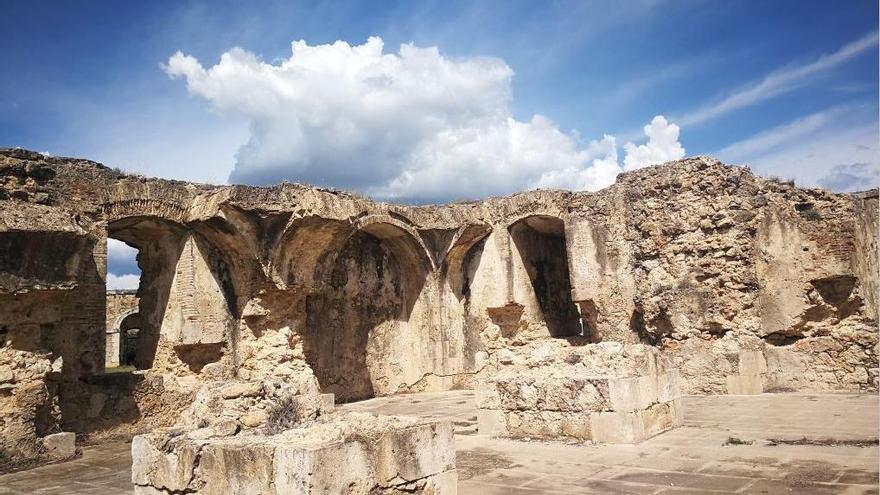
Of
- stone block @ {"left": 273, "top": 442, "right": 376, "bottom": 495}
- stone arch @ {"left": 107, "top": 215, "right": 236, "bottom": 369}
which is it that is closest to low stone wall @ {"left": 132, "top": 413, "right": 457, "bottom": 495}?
stone block @ {"left": 273, "top": 442, "right": 376, "bottom": 495}

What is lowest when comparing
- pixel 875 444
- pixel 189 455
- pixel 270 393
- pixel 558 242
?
pixel 875 444

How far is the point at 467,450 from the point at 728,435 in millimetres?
2896

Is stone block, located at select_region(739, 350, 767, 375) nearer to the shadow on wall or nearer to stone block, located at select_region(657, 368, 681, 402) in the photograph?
stone block, located at select_region(657, 368, 681, 402)

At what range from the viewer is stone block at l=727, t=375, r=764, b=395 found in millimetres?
11297

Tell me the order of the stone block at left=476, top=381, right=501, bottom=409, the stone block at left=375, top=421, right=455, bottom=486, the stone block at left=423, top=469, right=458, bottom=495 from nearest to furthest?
1. the stone block at left=375, top=421, right=455, bottom=486
2. the stone block at left=423, top=469, right=458, bottom=495
3. the stone block at left=476, top=381, right=501, bottom=409

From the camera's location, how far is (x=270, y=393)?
5.10 meters

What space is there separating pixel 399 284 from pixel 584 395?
8.63m

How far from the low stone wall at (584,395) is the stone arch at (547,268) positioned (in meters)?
6.93

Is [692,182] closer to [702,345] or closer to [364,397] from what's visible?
[702,345]

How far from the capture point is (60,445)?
8.52m

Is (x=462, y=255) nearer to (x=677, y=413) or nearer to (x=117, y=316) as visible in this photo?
(x=677, y=413)

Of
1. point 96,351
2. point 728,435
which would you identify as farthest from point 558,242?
point 96,351

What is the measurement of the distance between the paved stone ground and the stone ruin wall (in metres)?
1.50

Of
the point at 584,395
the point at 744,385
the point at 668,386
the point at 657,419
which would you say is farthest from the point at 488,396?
the point at 744,385
